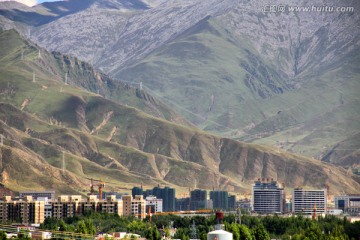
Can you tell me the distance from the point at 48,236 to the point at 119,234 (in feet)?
82.2

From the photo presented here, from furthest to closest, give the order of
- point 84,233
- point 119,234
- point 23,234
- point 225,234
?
1. point 119,234
2. point 84,233
3. point 23,234
4. point 225,234

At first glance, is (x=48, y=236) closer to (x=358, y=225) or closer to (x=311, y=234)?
(x=311, y=234)

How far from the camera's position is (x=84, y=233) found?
174750 mm

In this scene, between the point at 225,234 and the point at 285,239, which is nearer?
the point at 225,234

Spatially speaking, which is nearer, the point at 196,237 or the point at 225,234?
the point at 225,234

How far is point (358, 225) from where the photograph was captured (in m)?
197

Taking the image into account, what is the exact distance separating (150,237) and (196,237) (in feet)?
82.2

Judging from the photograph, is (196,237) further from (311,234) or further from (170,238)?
(311,234)

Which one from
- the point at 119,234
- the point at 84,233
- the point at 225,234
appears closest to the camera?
the point at 225,234

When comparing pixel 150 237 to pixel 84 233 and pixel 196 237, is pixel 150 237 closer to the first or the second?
pixel 84 233

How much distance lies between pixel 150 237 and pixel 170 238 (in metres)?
18.9

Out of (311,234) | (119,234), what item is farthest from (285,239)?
(119,234)

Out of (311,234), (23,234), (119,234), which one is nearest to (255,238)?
(311,234)

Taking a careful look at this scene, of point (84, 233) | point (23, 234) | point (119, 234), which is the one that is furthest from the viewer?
point (119, 234)
